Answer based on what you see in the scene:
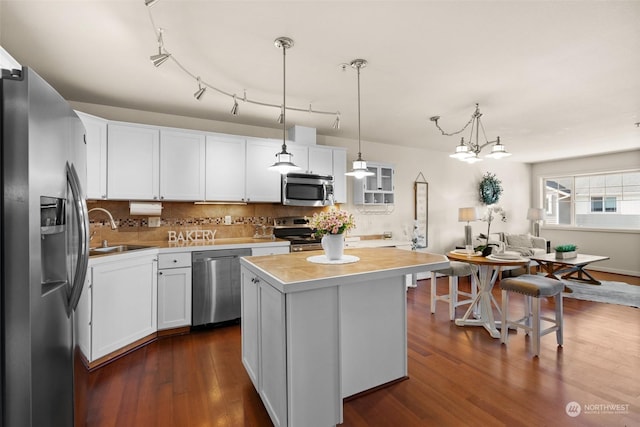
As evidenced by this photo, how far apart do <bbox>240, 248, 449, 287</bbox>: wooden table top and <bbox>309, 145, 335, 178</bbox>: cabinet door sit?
2120 millimetres

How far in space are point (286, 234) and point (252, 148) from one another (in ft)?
4.08

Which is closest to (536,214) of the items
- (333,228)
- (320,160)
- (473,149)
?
(473,149)

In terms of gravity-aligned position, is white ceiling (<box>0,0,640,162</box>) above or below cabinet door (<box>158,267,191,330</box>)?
above

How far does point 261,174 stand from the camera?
404 centimetres

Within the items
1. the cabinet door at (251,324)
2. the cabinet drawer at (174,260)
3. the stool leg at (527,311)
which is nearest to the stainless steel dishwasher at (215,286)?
the cabinet drawer at (174,260)

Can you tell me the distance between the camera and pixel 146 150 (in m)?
3.40

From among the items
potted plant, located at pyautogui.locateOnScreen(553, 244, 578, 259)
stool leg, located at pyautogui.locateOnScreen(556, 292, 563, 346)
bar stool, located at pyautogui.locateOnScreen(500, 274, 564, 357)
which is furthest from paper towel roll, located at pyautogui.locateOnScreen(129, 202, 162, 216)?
potted plant, located at pyautogui.locateOnScreen(553, 244, 578, 259)

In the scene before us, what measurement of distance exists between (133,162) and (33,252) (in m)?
2.61

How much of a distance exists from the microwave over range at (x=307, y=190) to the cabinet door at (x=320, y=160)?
0.11 meters

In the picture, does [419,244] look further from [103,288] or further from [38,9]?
[38,9]

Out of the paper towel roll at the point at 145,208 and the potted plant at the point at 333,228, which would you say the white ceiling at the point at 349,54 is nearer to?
the paper towel roll at the point at 145,208

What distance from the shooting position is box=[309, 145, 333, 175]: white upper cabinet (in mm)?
4383

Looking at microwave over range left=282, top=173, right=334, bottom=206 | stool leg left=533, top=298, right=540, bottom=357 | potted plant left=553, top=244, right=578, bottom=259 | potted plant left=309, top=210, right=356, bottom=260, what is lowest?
stool leg left=533, top=298, right=540, bottom=357

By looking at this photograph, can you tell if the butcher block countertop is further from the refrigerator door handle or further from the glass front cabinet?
the glass front cabinet
